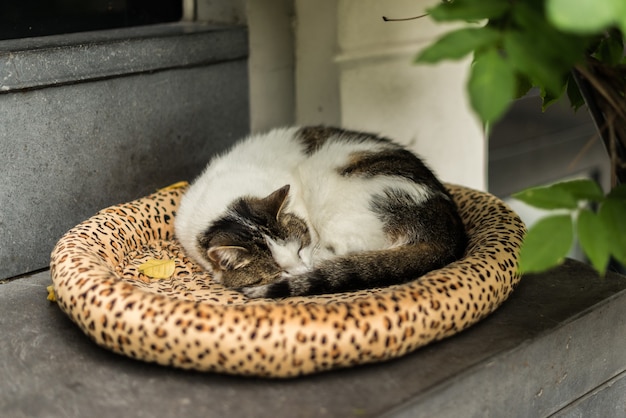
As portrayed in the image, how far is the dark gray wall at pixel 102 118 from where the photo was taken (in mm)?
2000

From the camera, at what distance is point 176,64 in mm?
2326

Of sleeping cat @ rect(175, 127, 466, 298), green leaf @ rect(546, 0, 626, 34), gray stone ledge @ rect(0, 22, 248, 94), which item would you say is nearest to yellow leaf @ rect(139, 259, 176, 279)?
sleeping cat @ rect(175, 127, 466, 298)

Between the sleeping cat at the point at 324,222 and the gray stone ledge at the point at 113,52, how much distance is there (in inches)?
16.9

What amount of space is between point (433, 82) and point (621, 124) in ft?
4.04

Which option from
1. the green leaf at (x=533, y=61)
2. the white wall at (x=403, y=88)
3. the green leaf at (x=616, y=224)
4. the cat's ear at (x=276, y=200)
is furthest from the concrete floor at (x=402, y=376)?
the white wall at (x=403, y=88)

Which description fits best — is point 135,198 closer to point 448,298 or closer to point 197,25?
point 197,25

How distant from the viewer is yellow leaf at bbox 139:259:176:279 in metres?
1.89

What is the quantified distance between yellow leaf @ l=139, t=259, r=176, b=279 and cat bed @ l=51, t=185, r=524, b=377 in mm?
109

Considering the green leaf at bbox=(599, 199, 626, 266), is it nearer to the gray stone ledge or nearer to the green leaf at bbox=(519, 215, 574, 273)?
the green leaf at bbox=(519, 215, 574, 273)

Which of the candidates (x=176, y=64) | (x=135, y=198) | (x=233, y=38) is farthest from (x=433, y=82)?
(x=135, y=198)

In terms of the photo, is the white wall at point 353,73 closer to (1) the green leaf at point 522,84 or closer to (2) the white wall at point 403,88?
(2) the white wall at point 403,88

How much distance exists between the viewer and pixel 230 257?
72.9 inches

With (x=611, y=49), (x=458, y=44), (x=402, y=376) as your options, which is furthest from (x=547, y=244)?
(x=611, y=49)

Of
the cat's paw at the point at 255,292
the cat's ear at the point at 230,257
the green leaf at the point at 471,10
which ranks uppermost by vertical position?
the green leaf at the point at 471,10
